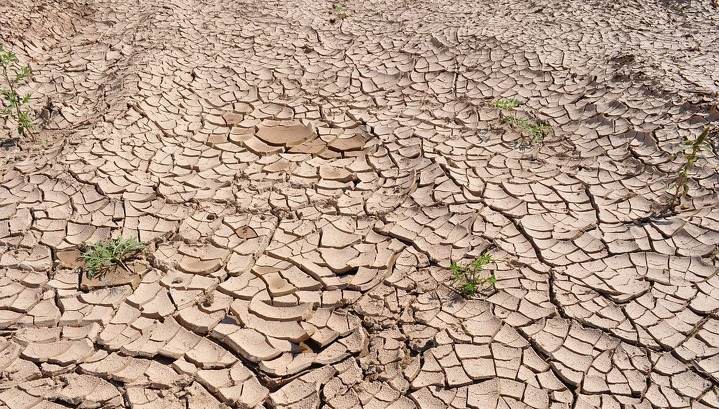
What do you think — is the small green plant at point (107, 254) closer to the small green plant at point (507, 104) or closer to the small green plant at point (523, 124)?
the small green plant at point (523, 124)

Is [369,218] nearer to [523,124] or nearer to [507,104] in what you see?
[523,124]

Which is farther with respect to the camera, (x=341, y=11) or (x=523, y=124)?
(x=341, y=11)

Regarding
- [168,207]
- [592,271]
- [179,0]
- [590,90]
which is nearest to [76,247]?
[168,207]

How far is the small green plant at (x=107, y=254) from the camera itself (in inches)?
106

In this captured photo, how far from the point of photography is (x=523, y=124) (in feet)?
12.1

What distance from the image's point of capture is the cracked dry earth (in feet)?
7.20

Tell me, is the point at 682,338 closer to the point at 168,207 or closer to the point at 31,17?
the point at 168,207

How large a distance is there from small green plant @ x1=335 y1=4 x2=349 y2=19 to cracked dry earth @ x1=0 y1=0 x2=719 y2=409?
54cm

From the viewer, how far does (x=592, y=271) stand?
2605mm

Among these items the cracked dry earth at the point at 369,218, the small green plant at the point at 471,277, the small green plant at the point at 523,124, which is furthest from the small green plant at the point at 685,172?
the small green plant at the point at 471,277

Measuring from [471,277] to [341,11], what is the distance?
383 cm

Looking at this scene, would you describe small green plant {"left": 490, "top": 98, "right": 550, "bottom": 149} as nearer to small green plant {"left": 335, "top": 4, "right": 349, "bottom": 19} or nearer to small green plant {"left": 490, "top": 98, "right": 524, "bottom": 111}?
small green plant {"left": 490, "top": 98, "right": 524, "bottom": 111}

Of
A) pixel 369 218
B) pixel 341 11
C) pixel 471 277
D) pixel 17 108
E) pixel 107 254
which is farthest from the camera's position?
pixel 341 11

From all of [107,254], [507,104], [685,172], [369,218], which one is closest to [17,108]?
[107,254]
